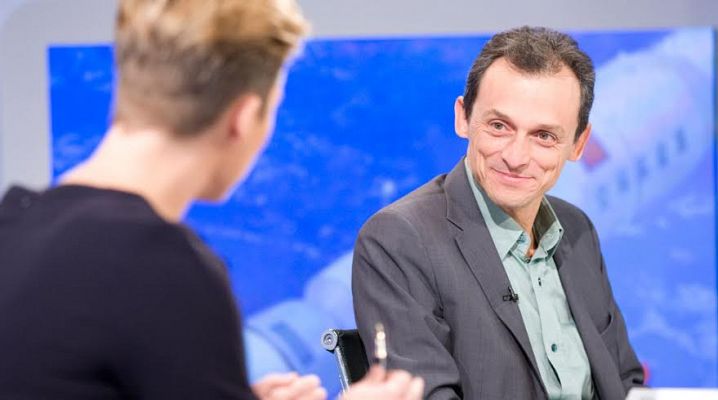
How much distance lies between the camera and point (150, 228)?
4.00ft

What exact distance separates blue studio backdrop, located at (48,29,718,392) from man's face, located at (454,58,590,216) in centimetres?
222

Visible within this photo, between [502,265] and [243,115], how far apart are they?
49.0 inches

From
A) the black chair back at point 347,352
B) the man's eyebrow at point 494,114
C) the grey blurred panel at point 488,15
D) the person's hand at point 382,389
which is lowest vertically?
the black chair back at point 347,352

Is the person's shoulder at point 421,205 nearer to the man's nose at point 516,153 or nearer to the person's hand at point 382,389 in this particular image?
the man's nose at point 516,153

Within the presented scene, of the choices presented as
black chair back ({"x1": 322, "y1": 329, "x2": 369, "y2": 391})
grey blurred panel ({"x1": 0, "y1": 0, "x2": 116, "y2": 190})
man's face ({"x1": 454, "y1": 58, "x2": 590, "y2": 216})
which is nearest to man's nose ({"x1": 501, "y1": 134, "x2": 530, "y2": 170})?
man's face ({"x1": 454, "y1": 58, "x2": 590, "y2": 216})

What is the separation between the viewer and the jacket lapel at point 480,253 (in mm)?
2389

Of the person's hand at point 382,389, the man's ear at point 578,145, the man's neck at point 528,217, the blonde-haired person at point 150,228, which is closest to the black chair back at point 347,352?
the man's neck at point 528,217

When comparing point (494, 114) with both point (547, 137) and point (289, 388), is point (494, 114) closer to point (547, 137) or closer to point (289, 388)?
point (547, 137)

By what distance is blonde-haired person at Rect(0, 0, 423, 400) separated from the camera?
1.19 m

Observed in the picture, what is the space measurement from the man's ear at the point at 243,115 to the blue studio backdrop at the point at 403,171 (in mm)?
3431

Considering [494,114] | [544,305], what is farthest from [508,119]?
[544,305]

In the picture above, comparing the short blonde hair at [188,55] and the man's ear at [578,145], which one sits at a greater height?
the short blonde hair at [188,55]

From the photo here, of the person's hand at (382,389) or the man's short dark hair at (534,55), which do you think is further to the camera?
the man's short dark hair at (534,55)

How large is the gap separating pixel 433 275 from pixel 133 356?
128cm
